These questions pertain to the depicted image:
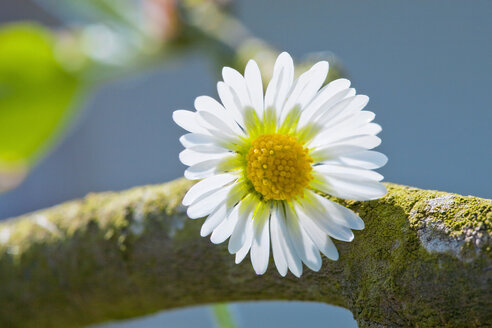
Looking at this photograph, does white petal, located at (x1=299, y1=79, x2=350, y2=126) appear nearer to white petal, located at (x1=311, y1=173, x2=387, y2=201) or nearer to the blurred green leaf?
white petal, located at (x1=311, y1=173, x2=387, y2=201)

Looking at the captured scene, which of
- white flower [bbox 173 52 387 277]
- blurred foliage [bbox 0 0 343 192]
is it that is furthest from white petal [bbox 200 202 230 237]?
blurred foliage [bbox 0 0 343 192]

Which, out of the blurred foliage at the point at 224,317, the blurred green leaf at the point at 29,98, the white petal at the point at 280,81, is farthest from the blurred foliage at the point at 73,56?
the white petal at the point at 280,81

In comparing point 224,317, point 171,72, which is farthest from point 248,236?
point 171,72

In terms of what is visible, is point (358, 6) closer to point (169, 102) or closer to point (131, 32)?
point (169, 102)

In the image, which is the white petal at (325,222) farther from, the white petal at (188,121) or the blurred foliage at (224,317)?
the blurred foliage at (224,317)

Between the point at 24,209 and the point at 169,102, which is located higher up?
the point at 169,102

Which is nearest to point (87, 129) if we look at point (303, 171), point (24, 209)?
point (24, 209)

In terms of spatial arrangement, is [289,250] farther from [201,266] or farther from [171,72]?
[171,72]
